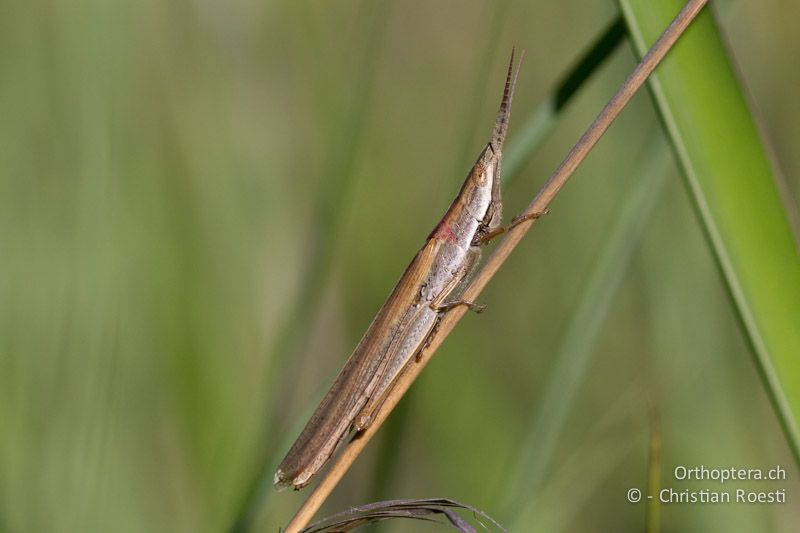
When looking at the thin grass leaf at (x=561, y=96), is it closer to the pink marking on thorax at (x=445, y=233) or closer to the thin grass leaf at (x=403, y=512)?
the pink marking on thorax at (x=445, y=233)

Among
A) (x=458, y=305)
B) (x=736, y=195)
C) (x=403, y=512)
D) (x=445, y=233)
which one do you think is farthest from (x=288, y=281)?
(x=736, y=195)

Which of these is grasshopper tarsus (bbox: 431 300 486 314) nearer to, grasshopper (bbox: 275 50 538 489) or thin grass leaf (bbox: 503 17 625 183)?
grasshopper (bbox: 275 50 538 489)

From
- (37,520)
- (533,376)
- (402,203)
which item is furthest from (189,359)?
(533,376)

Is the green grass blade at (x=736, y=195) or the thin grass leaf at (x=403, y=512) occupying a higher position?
the green grass blade at (x=736, y=195)

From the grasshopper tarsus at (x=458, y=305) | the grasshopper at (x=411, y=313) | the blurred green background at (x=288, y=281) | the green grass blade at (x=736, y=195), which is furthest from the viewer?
the blurred green background at (x=288, y=281)

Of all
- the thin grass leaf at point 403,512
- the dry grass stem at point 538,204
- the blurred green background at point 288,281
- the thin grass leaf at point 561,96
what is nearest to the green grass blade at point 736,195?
the dry grass stem at point 538,204

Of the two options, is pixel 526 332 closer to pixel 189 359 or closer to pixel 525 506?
pixel 525 506
